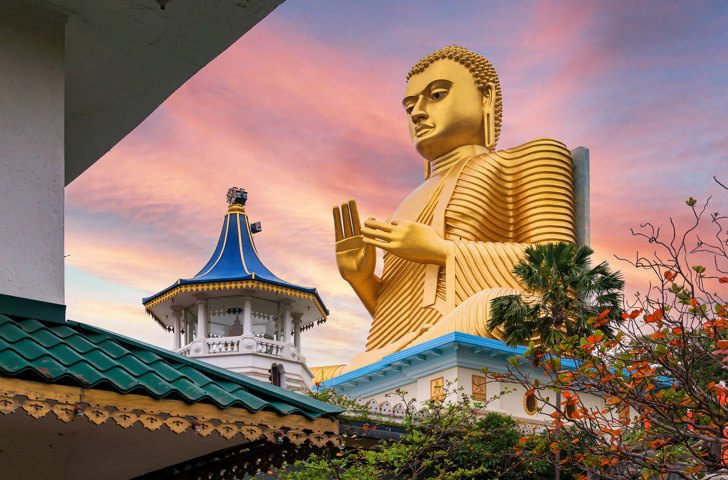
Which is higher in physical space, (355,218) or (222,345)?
(355,218)

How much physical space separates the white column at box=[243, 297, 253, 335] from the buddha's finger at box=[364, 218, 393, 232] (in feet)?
25.9

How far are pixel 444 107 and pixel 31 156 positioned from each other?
2087cm

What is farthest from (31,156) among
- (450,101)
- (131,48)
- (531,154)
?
(450,101)

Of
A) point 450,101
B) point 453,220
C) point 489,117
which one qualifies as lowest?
point 453,220

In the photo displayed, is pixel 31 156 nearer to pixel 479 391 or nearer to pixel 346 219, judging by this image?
pixel 479 391

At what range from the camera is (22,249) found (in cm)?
514

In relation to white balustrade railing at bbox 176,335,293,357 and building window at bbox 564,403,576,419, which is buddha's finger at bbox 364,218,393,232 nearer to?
building window at bbox 564,403,576,419

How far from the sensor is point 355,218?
2375 cm

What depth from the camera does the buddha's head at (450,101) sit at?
25.6 metres

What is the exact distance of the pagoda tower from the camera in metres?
28.5

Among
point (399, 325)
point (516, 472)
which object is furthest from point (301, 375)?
point (516, 472)

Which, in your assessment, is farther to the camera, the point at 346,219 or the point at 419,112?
the point at 419,112

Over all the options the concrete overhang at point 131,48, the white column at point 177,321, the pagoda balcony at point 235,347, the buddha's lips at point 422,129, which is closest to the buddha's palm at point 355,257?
the buddha's lips at point 422,129

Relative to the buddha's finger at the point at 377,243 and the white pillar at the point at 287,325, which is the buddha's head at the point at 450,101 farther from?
the white pillar at the point at 287,325
